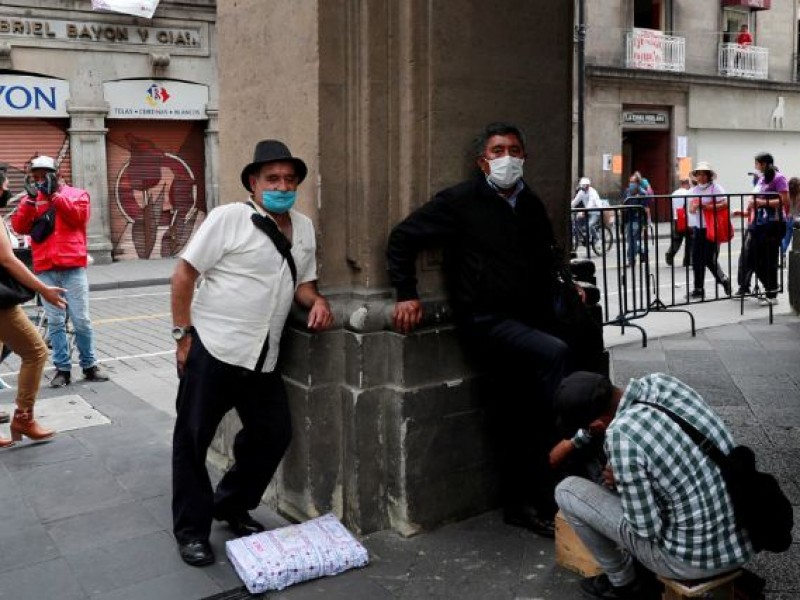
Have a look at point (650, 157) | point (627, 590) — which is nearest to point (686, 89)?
point (650, 157)

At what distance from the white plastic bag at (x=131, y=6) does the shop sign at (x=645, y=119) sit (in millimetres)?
16025

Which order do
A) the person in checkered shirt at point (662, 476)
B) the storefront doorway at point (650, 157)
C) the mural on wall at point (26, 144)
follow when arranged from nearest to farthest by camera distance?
the person in checkered shirt at point (662, 476) < the mural on wall at point (26, 144) < the storefront doorway at point (650, 157)

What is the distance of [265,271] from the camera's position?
13.3ft

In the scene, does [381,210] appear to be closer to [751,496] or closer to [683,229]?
[751,496]

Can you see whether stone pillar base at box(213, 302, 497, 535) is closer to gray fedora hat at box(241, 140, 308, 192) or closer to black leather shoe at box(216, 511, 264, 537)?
black leather shoe at box(216, 511, 264, 537)

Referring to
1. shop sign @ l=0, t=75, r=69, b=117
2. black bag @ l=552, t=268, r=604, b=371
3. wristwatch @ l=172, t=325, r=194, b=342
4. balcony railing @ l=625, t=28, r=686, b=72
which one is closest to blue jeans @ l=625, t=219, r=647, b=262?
black bag @ l=552, t=268, r=604, b=371

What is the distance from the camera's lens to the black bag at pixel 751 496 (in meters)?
3.11

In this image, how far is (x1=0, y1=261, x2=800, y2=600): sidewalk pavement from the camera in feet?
12.8

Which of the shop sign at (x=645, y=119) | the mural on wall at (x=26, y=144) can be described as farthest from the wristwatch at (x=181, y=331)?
the shop sign at (x=645, y=119)

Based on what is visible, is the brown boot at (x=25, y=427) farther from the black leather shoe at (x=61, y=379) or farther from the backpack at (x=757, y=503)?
the backpack at (x=757, y=503)

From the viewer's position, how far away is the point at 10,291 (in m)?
5.71

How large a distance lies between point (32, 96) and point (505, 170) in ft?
52.7

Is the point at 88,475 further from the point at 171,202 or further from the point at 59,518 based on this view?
the point at 171,202

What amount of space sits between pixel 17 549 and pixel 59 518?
38cm
